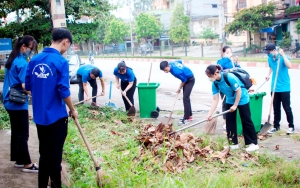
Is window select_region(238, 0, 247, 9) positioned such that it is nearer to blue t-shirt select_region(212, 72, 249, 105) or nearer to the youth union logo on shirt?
blue t-shirt select_region(212, 72, 249, 105)

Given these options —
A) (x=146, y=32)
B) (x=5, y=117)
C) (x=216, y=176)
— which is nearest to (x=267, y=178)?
(x=216, y=176)

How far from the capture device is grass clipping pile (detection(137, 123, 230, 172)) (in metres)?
4.72

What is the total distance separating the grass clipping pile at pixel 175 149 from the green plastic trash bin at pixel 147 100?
297 centimetres

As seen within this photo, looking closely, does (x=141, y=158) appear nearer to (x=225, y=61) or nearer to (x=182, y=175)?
(x=182, y=175)

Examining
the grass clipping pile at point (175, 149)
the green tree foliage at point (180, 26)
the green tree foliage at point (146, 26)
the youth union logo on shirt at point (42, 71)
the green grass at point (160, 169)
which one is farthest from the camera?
the green tree foliage at point (146, 26)

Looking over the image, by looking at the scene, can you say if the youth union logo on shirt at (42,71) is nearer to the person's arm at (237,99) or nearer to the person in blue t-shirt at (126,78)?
the person's arm at (237,99)

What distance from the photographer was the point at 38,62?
3465mm

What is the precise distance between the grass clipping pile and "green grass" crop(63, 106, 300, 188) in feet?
0.22

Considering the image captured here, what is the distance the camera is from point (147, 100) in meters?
8.60

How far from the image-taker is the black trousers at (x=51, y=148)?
354 cm

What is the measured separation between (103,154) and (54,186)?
1454 millimetres

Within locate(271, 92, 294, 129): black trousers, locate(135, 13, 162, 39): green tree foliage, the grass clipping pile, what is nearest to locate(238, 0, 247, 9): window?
locate(135, 13, 162, 39): green tree foliage

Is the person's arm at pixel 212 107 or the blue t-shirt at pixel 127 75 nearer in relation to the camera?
the person's arm at pixel 212 107

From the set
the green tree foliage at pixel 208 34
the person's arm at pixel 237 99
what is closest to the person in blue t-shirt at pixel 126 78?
the person's arm at pixel 237 99
